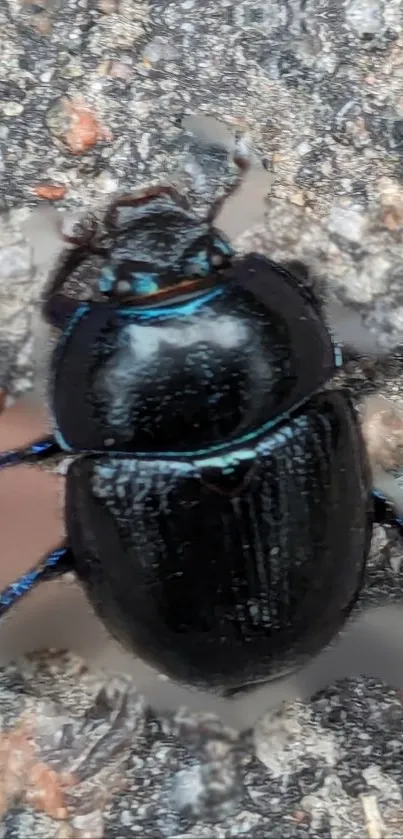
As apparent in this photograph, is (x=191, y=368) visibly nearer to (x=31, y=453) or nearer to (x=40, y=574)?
(x=31, y=453)

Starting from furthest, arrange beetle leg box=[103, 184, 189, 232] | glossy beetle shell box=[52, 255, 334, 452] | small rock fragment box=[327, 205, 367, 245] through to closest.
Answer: small rock fragment box=[327, 205, 367, 245]
beetle leg box=[103, 184, 189, 232]
glossy beetle shell box=[52, 255, 334, 452]

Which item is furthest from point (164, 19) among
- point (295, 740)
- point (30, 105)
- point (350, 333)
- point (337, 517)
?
point (295, 740)

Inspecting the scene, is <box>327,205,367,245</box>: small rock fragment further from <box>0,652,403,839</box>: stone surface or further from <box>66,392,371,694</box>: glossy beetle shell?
<box>0,652,403,839</box>: stone surface

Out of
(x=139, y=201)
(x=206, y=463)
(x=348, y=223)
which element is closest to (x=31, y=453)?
(x=206, y=463)

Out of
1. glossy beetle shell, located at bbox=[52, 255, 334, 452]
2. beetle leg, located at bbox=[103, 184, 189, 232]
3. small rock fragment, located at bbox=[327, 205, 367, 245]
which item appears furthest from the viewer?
small rock fragment, located at bbox=[327, 205, 367, 245]

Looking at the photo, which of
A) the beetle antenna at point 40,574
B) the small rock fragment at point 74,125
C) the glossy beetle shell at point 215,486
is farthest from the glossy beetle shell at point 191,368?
the small rock fragment at point 74,125

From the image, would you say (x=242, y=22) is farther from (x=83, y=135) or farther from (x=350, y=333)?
(x=350, y=333)

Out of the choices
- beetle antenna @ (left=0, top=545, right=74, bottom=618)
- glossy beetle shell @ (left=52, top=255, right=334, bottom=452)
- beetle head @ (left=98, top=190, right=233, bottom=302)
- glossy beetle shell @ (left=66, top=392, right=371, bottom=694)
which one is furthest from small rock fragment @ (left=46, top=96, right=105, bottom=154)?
beetle antenna @ (left=0, top=545, right=74, bottom=618)
